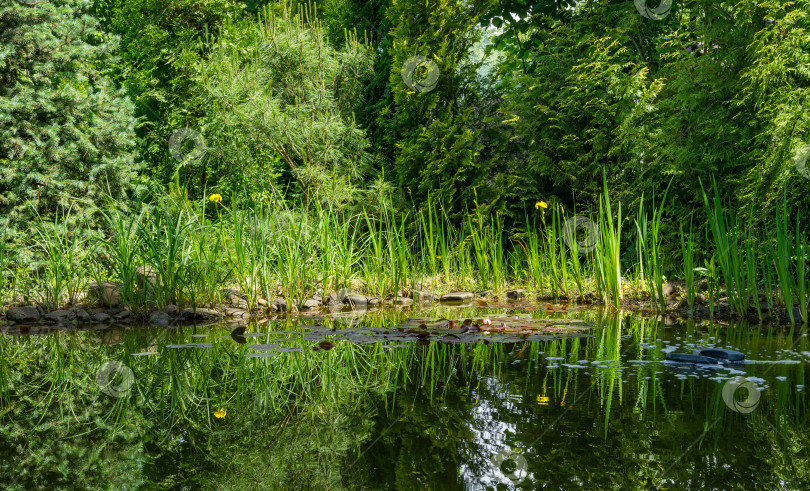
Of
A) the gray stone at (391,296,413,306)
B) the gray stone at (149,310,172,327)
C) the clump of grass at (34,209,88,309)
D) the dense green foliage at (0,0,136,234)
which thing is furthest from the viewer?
the dense green foliage at (0,0,136,234)

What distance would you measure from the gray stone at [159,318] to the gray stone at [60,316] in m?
0.57

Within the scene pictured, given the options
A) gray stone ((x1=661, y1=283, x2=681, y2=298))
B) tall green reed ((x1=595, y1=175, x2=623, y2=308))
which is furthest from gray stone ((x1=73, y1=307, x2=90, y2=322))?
gray stone ((x1=661, y1=283, x2=681, y2=298))

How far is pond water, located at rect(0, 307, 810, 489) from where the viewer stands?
1.43m

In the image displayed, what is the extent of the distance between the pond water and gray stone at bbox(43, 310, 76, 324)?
0.92 metres

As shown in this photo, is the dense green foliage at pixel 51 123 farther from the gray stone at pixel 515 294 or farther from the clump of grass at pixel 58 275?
the gray stone at pixel 515 294

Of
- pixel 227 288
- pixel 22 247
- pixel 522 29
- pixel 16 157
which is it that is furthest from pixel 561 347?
pixel 522 29

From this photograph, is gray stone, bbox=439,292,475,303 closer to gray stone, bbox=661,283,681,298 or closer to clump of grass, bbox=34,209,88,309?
gray stone, bbox=661,283,681,298

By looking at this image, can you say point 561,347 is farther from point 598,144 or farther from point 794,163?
point 598,144

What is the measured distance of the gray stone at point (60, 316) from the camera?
4.42 meters

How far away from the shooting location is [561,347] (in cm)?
323

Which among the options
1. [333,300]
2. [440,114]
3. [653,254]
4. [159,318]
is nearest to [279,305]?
[333,300]

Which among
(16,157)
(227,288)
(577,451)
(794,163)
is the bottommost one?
(577,451)

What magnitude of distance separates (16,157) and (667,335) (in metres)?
6.05

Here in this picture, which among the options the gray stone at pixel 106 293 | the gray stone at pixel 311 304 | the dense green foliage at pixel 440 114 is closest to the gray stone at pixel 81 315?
the gray stone at pixel 106 293
